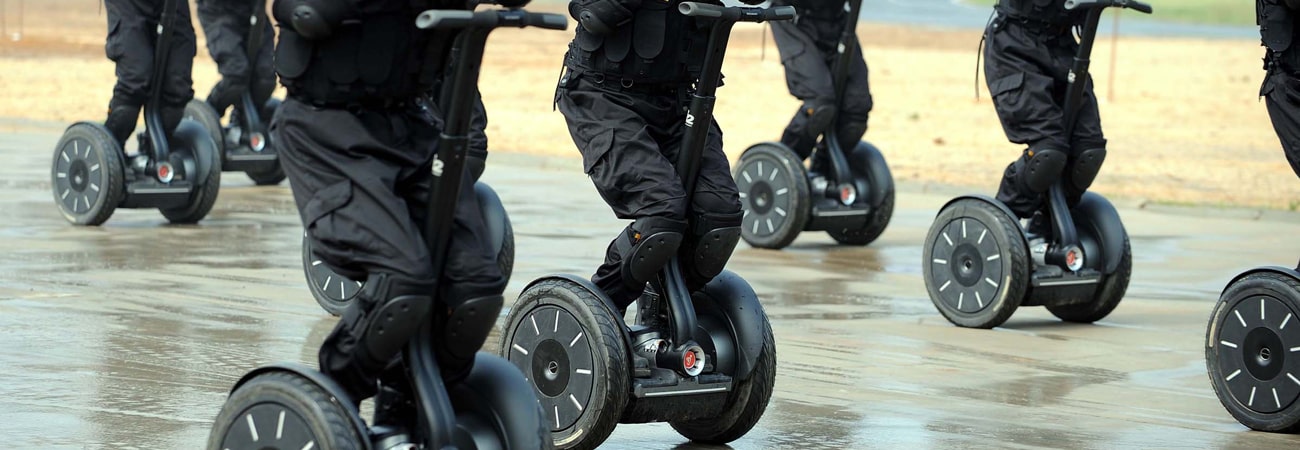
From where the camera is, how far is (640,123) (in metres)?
6.83

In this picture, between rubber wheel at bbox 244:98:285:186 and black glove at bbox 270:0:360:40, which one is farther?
rubber wheel at bbox 244:98:285:186

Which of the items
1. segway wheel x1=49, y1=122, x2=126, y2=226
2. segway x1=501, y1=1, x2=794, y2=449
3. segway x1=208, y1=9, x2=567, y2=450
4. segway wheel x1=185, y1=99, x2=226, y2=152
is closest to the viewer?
segway x1=208, y1=9, x2=567, y2=450

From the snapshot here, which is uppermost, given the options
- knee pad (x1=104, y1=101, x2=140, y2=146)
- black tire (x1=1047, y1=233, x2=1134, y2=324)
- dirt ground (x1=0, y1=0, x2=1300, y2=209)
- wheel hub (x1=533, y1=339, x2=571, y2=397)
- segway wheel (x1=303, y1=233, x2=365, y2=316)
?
wheel hub (x1=533, y1=339, x2=571, y2=397)

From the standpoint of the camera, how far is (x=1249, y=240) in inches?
546

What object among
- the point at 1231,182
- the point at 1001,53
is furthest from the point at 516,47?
the point at 1001,53

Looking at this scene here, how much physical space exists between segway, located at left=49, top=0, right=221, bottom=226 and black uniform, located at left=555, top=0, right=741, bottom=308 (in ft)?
20.7

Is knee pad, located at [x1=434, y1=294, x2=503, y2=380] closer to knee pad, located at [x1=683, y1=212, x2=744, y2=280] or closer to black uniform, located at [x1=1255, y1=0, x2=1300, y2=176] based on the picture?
knee pad, located at [x1=683, y1=212, x2=744, y2=280]

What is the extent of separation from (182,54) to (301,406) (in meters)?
8.16

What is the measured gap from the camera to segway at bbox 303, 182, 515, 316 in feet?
30.1

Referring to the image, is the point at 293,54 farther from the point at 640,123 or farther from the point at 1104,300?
the point at 1104,300

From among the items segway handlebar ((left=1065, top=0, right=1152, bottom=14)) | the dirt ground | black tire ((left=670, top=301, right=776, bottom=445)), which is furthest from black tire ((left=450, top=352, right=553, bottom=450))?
the dirt ground

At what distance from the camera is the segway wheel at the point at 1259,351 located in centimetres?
742

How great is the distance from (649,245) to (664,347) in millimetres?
352

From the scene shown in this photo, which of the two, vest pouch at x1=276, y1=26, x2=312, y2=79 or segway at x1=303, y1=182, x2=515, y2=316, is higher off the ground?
vest pouch at x1=276, y1=26, x2=312, y2=79
